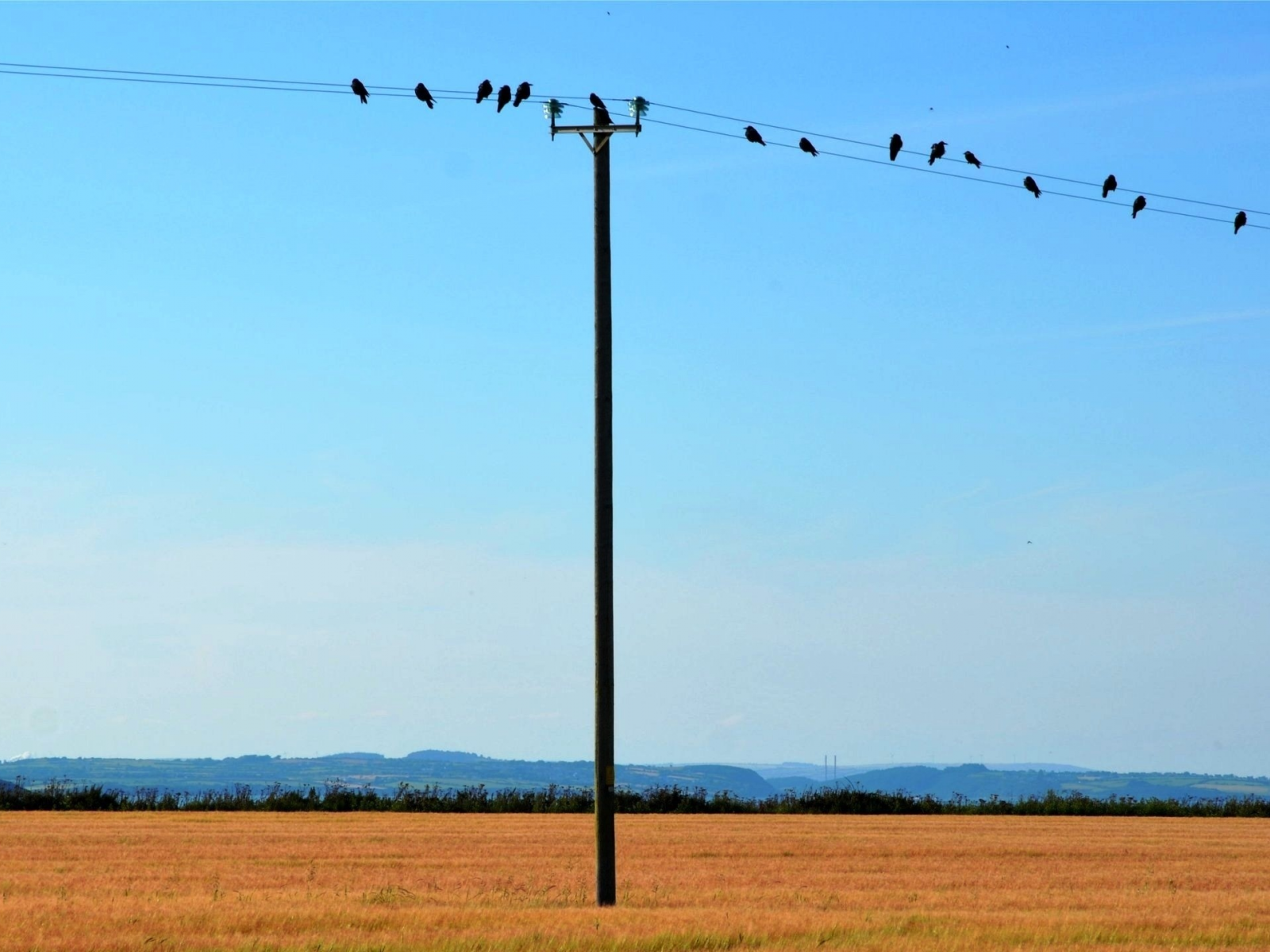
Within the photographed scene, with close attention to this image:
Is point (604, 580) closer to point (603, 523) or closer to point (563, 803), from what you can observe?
point (603, 523)

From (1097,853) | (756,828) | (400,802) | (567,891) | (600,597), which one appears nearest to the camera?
(600,597)

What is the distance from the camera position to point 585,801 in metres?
50.0

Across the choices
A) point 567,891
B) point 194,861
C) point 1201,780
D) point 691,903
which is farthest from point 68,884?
point 1201,780

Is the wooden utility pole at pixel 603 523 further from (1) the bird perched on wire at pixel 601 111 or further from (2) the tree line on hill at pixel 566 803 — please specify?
(2) the tree line on hill at pixel 566 803

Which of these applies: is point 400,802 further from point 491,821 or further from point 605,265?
point 605,265

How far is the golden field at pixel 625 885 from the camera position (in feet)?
57.6

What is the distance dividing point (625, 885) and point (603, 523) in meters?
6.68

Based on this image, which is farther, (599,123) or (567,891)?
(567,891)

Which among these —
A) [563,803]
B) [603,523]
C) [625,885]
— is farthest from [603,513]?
[563,803]

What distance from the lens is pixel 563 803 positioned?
49.1m

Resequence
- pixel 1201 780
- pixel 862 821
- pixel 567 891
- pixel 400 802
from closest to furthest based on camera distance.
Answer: pixel 567 891 → pixel 862 821 → pixel 400 802 → pixel 1201 780

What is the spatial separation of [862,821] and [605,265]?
2661cm

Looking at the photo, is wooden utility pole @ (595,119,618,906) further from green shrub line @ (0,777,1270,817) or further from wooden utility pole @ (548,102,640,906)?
green shrub line @ (0,777,1270,817)

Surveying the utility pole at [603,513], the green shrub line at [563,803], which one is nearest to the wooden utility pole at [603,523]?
the utility pole at [603,513]
